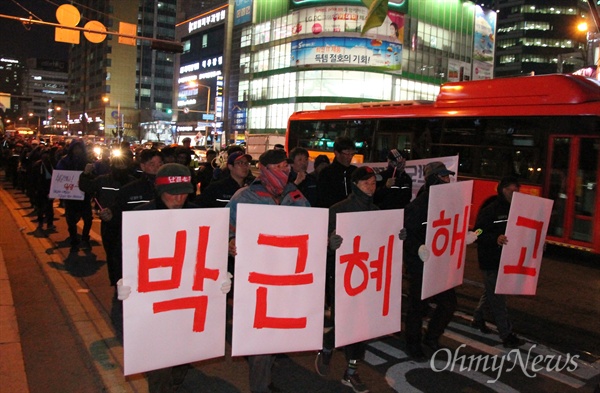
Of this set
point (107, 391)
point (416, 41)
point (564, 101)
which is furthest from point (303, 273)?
point (416, 41)

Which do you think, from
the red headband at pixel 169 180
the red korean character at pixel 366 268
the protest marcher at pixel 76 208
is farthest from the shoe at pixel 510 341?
the protest marcher at pixel 76 208

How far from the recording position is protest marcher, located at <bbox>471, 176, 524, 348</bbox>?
5.33 metres

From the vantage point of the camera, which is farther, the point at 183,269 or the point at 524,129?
the point at 524,129

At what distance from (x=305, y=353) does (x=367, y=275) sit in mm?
1365

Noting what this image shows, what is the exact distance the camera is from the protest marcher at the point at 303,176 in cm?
685

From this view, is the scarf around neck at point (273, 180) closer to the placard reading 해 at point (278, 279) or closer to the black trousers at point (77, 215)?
the placard reading 해 at point (278, 279)

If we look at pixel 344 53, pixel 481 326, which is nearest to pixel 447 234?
pixel 481 326

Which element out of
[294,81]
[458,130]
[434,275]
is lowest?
[434,275]

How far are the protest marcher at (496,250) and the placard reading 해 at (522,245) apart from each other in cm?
11

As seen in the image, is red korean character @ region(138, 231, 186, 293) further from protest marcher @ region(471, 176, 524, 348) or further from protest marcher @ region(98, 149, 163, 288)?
protest marcher @ region(471, 176, 524, 348)

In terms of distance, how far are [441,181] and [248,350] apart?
2667 mm

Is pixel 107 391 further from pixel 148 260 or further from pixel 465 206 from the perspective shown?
pixel 465 206

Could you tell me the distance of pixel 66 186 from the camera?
988 cm

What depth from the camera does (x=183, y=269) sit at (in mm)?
3574
